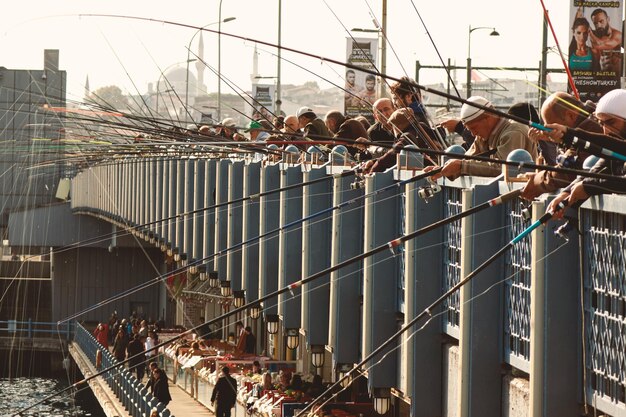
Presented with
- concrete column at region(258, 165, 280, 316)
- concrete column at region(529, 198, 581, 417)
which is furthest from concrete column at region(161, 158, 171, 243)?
concrete column at region(529, 198, 581, 417)

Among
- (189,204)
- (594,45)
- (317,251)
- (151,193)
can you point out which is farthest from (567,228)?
(151,193)

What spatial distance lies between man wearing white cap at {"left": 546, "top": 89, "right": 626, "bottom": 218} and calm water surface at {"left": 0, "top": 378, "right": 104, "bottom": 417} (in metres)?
35.5

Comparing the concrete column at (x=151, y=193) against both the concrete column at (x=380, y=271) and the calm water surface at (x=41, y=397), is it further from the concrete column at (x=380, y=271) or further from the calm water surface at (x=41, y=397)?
the concrete column at (x=380, y=271)

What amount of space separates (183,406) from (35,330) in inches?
1203

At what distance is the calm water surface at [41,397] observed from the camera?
4703cm

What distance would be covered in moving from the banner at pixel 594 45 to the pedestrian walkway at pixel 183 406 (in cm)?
864

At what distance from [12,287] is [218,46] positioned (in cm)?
1647

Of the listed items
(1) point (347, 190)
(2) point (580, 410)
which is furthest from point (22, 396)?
(2) point (580, 410)

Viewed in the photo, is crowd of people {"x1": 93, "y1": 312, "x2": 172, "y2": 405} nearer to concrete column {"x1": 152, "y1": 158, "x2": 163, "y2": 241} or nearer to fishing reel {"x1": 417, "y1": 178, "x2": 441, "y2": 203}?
concrete column {"x1": 152, "y1": 158, "x2": 163, "y2": 241}

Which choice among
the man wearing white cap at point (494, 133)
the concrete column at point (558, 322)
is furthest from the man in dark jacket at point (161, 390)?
the concrete column at point (558, 322)

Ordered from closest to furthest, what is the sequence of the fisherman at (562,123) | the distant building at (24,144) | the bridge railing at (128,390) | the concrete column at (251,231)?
1. the fisherman at (562,123)
2. the concrete column at (251,231)
3. the bridge railing at (128,390)
4. the distant building at (24,144)

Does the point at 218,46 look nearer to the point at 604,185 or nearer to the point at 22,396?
the point at 22,396

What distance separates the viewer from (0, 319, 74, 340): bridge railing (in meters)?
60.3

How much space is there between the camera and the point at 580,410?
9.91 meters
